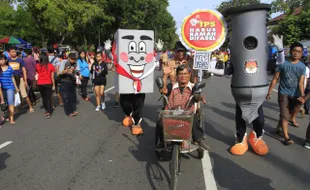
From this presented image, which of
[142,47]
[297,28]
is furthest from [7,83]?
[297,28]

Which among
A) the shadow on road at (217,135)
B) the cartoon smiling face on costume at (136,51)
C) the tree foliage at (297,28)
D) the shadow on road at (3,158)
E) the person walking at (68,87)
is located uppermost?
the tree foliage at (297,28)

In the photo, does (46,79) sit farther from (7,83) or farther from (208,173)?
(208,173)

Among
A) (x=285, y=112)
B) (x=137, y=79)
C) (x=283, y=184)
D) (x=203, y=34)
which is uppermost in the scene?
(x=203, y=34)

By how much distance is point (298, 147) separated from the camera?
516 centimetres

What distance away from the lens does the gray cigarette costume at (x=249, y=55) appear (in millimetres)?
4391

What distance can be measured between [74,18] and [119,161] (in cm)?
2590

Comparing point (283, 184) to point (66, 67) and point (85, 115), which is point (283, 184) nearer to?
point (85, 115)

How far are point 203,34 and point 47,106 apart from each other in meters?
4.62

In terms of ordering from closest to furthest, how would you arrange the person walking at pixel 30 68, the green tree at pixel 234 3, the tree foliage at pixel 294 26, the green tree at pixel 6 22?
the person walking at pixel 30 68, the tree foliage at pixel 294 26, the green tree at pixel 234 3, the green tree at pixel 6 22

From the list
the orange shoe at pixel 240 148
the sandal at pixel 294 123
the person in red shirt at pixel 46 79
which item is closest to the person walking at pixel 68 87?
the person in red shirt at pixel 46 79

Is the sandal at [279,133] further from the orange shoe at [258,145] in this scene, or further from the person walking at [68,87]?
the person walking at [68,87]

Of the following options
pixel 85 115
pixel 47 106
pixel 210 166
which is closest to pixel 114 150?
pixel 210 166

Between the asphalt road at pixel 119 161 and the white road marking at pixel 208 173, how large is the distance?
25 mm

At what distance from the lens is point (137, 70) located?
5.79 metres
